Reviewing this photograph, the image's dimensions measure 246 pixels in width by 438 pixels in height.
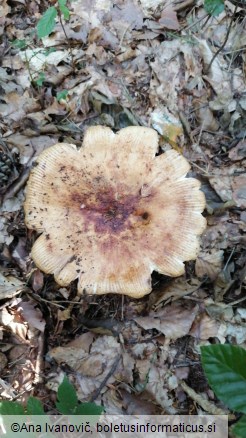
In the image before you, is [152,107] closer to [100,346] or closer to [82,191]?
[82,191]

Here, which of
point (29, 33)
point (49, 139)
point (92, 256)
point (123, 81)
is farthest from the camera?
point (29, 33)

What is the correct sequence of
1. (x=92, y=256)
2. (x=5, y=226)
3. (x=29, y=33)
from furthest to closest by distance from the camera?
1. (x=29, y=33)
2. (x=5, y=226)
3. (x=92, y=256)

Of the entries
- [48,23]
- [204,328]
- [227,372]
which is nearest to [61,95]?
[48,23]

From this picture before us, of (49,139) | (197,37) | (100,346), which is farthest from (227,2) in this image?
(100,346)

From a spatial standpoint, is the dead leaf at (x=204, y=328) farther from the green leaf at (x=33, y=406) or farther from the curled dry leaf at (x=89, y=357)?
the green leaf at (x=33, y=406)

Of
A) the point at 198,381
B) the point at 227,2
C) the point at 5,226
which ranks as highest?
the point at 227,2

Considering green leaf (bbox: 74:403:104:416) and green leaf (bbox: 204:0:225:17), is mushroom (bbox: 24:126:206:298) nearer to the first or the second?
green leaf (bbox: 74:403:104:416)

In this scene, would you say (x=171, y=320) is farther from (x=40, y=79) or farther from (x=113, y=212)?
(x=40, y=79)
